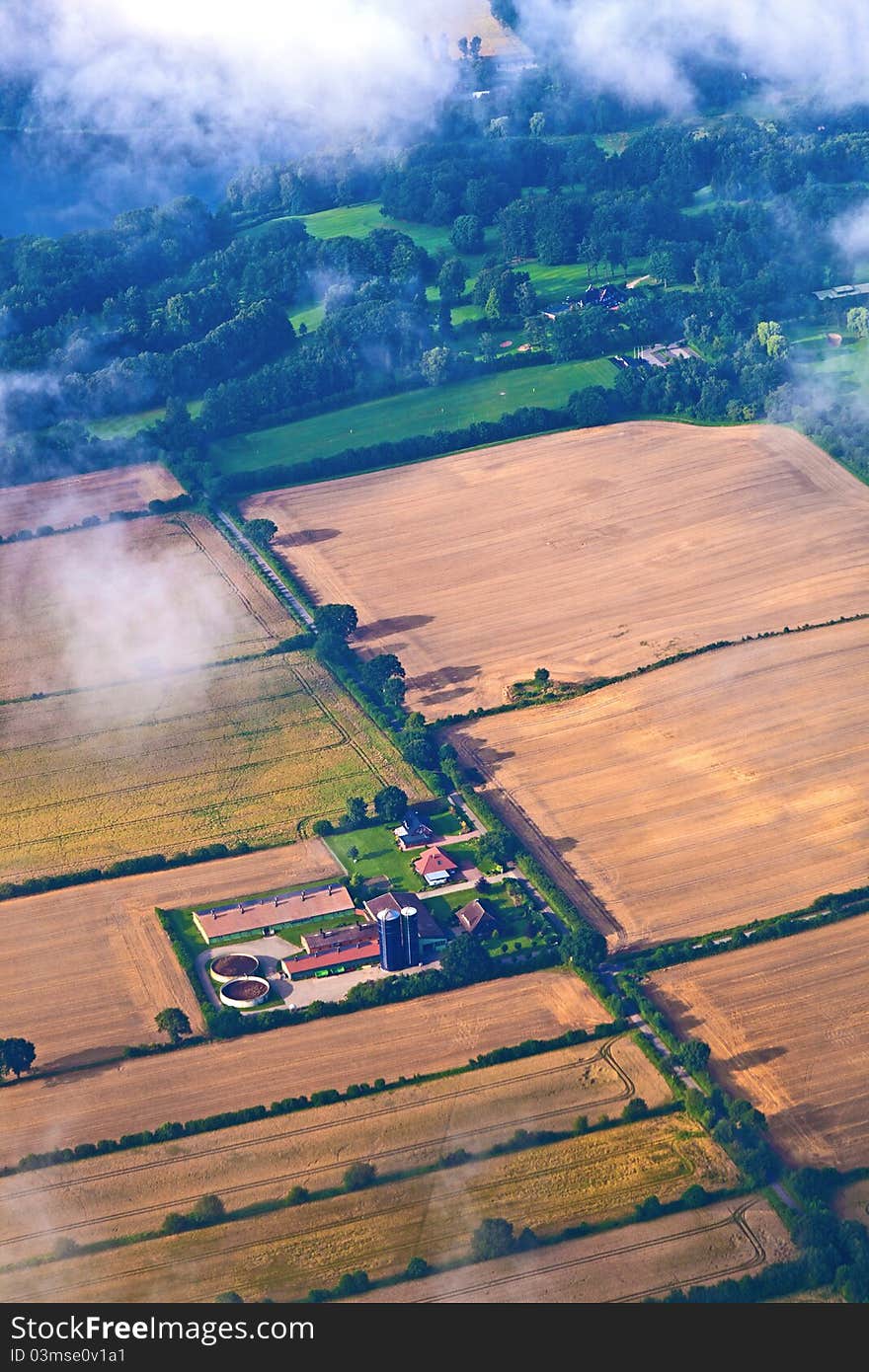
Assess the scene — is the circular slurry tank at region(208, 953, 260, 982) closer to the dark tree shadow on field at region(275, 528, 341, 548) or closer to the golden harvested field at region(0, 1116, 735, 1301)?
the golden harvested field at region(0, 1116, 735, 1301)

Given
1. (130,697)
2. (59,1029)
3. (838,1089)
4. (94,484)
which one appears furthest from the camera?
(94,484)

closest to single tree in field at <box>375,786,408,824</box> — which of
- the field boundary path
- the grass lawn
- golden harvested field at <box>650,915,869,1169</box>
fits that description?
golden harvested field at <box>650,915,869,1169</box>

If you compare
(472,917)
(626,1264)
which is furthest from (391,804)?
(626,1264)

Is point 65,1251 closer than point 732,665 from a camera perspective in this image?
Yes

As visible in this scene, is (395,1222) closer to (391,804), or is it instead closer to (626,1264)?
(626,1264)

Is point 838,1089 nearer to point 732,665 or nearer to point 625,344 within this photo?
point 732,665

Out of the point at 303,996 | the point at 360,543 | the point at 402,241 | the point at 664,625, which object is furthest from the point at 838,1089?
the point at 402,241

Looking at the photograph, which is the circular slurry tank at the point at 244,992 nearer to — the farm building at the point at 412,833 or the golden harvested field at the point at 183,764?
the golden harvested field at the point at 183,764
